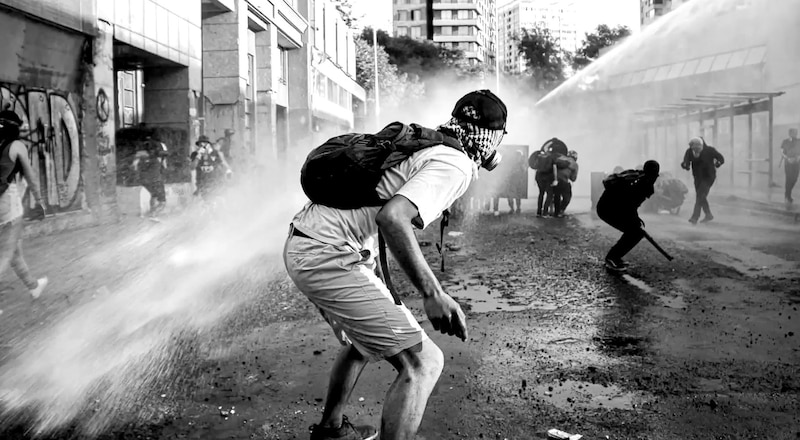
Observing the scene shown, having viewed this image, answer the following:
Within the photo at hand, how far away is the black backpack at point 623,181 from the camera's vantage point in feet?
29.7

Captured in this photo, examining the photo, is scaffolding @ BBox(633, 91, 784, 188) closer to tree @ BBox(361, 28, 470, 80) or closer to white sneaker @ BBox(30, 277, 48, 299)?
white sneaker @ BBox(30, 277, 48, 299)

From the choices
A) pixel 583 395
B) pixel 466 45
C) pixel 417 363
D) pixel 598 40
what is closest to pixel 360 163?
pixel 417 363

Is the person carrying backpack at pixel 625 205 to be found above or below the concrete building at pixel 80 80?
below

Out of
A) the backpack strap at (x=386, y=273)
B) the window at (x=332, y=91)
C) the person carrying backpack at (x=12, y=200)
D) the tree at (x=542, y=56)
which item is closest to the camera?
the backpack strap at (x=386, y=273)

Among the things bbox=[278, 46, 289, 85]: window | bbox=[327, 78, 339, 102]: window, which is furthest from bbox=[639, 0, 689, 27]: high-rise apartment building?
bbox=[278, 46, 289, 85]: window

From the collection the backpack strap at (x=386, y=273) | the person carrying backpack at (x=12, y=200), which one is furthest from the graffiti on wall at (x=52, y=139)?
the backpack strap at (x=386, y=273)

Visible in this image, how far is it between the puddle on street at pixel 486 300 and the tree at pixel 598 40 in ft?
174

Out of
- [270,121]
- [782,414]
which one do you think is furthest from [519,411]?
[270,121]

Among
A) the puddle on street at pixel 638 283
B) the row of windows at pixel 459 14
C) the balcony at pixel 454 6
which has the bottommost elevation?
the puddle on street at pixel 638 283

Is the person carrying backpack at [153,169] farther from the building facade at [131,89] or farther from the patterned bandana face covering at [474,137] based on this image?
the patterned bandana face covering at [474,137]

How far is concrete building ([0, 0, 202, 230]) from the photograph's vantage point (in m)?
9.84

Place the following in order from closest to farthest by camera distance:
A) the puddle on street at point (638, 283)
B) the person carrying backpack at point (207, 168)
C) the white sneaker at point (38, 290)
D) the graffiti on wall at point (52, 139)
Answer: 1. the white sneaker at point (38, 290)
2. the puddle on street at point (638, 283)
3. the graffiti on wall at point (52, 139)
4. the person carrying backpack at point (207, 168)

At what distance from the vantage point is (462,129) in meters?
2.76

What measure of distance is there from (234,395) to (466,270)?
203 inches
